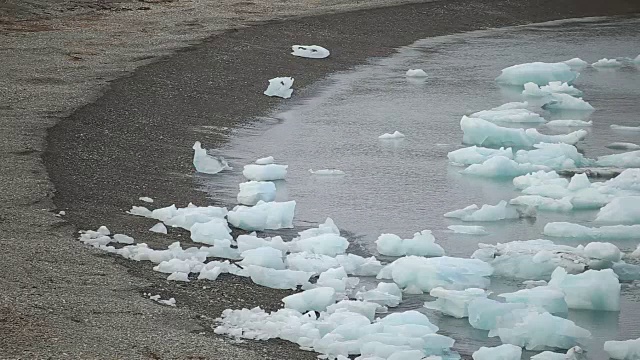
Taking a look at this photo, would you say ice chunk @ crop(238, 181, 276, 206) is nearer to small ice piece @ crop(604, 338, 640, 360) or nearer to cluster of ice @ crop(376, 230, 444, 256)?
cluster of ice @ crop(376, 230, 444, 256)

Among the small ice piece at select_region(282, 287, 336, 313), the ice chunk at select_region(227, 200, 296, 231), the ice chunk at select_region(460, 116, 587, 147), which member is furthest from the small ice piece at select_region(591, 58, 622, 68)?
the small ice piece at select_region(282, 287, 336, 313)

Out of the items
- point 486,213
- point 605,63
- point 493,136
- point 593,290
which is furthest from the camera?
point 605,63

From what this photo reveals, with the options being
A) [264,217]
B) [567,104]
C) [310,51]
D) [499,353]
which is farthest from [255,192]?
[310,51]

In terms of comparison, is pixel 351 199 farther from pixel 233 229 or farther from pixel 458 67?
pixel 458 67

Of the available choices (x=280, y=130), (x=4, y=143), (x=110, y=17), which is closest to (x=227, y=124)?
(x=280, y=130)

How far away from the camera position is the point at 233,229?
577 centimetres

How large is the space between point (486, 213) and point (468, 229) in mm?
245

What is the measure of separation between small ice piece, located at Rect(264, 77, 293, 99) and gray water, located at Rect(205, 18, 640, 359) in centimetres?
15

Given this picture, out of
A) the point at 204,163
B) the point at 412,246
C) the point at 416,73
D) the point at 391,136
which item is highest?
the point at 412,246

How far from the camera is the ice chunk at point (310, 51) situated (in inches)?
433

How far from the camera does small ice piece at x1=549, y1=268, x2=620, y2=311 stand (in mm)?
4797

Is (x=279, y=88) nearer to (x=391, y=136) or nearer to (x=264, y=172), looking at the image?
(x=391, y=136)

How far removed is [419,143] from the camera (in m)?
7.99

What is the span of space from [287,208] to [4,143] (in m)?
2.07
